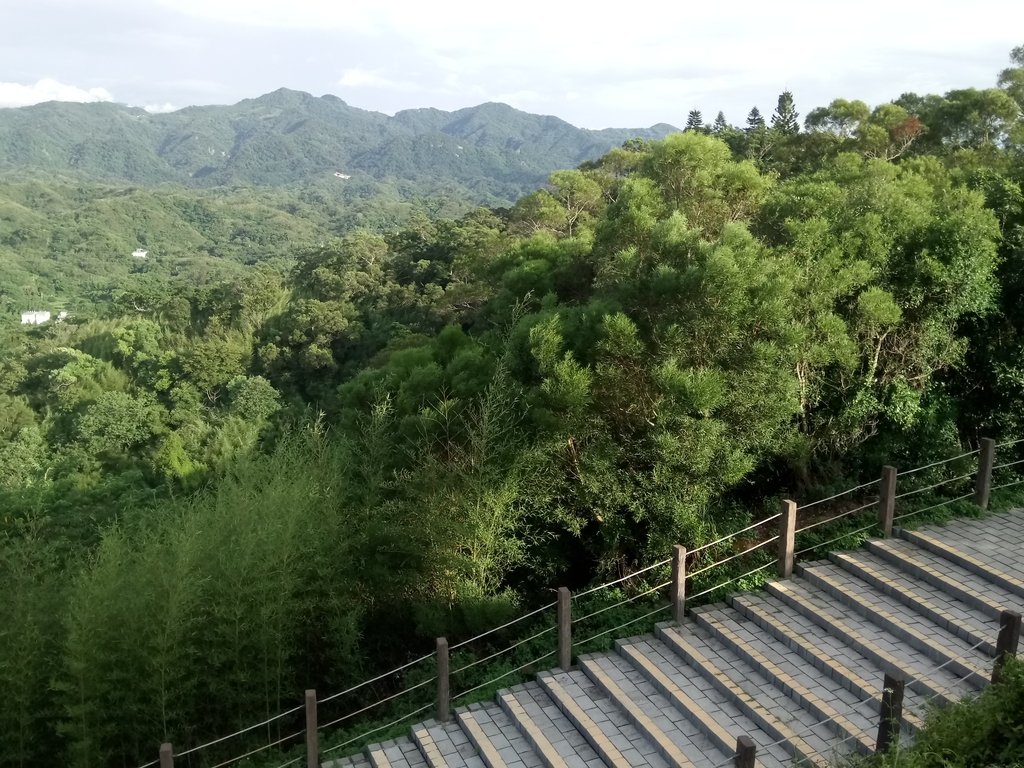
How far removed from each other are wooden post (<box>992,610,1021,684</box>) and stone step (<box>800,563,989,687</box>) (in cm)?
51

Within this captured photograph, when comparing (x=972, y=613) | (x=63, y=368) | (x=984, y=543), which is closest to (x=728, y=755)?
(x=972, y=613)

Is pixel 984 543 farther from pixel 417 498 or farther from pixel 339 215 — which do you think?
pixel 339 215

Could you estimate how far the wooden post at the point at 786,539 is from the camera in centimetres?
584

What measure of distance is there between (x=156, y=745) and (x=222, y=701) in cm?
57

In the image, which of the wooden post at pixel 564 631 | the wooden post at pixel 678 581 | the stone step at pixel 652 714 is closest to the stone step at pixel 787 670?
the wooden post at pixel 678 581

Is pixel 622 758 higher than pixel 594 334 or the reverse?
the reverse

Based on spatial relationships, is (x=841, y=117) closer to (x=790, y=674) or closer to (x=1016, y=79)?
(x=1016, y=79)

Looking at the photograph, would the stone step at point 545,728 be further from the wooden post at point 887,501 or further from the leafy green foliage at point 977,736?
the wooden post at point 887,501

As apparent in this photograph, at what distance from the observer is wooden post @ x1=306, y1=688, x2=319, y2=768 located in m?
4.93

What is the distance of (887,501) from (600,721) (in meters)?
3.01

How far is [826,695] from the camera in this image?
15.6 ft

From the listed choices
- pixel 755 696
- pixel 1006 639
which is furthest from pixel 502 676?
pixel 1006 639

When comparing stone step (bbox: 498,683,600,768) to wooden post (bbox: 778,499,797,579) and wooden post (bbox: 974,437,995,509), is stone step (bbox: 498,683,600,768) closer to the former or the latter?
wooden post (bbox: 778,499,797,579)

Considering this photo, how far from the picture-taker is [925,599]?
5398 millimetres
